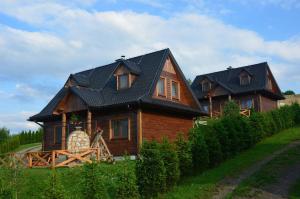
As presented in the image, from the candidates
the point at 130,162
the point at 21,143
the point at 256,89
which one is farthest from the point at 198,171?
the point at 21,143

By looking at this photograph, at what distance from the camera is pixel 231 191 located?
56.0 ft

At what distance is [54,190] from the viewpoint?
1227cm

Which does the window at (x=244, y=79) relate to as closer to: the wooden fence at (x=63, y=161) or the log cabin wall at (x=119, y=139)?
the log cabin wall at (x=119, y=139)

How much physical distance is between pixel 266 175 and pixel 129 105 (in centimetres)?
939

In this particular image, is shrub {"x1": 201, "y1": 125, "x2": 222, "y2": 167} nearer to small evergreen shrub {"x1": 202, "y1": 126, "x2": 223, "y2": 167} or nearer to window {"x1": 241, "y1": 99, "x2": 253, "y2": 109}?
small evergreen shrub {"x1": 202, "y1": 126, "x2": 223, "y2": 167}

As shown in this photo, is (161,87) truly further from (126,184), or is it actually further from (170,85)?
(126,184)

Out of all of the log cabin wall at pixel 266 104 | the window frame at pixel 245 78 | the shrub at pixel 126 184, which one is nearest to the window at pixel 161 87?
the shrub at pixel 126 184

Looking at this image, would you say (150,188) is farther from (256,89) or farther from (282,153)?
(256,89)

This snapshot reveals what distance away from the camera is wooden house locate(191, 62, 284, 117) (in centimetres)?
4131

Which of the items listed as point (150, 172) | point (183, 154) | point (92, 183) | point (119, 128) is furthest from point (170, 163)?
point (119, 128)

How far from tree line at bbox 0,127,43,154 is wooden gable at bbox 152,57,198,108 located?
27881 millimetres

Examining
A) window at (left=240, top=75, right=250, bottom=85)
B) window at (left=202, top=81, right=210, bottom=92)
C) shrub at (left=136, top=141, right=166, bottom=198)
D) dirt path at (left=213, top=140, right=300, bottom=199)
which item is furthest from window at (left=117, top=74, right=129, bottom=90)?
window at (left=240, top=75, right=250, bottom=85)

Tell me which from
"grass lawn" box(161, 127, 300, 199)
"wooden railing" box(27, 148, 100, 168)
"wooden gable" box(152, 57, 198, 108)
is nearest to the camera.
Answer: "grass lawn" box(161, 127, 300, 199)

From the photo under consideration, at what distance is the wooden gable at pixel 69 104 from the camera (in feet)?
85.5
